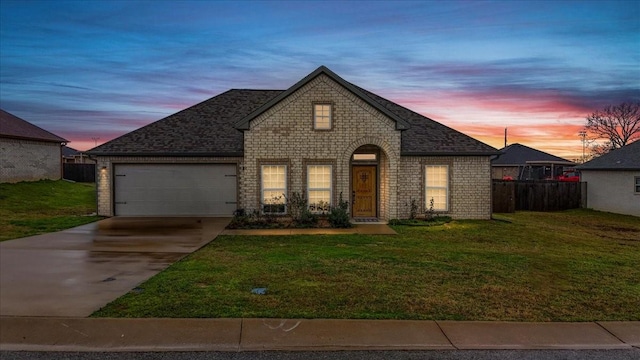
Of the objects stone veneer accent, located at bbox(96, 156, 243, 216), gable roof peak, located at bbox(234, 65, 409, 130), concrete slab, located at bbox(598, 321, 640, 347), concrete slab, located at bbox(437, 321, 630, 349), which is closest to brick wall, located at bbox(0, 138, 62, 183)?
stone veneer accent, located at bbox(96, 156, 243, 216)

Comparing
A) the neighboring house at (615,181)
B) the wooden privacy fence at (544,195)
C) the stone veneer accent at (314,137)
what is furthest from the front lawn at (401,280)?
the wooden privacy fence at (544,195)

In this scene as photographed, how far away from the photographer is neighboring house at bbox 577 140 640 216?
23422 millimetres

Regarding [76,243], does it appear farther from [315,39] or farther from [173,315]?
[315,39]

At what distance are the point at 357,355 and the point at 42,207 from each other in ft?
80.3

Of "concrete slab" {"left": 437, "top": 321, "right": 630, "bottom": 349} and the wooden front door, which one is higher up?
the wooden front door

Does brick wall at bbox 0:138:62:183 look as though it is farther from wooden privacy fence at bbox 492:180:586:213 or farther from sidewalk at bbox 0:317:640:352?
wooden privacy fence at bbox 492:180:586:213

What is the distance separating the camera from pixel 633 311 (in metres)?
7.09

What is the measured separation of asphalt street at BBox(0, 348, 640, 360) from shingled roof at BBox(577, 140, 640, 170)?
21946mm

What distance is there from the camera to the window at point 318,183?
1847 centimetres

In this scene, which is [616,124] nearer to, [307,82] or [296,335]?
[307,82]

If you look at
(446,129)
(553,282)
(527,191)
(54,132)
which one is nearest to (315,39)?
(446,129)

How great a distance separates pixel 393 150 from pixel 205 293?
12.3 metres

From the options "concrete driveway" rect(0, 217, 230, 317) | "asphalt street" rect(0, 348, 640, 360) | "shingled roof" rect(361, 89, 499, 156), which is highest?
"shingled roof" rect(361, 89, 499, 156)

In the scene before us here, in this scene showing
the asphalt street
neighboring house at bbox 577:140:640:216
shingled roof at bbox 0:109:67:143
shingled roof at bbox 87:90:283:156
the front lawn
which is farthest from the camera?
shingled roof at bbox 0:109:67:143
